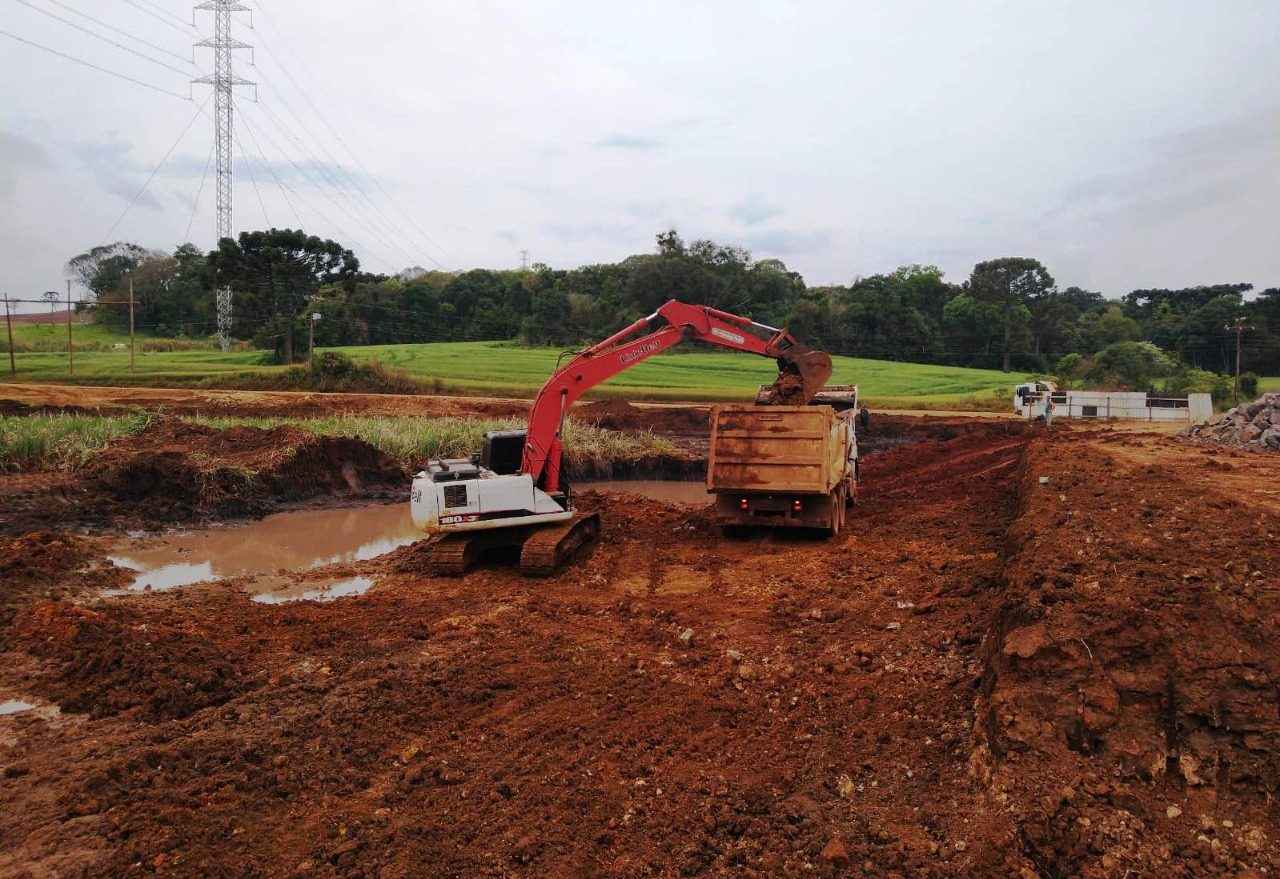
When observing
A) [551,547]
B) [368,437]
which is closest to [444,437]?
[368,437]

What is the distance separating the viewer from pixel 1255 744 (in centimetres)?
436

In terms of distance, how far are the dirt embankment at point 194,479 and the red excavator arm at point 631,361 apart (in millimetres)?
7453

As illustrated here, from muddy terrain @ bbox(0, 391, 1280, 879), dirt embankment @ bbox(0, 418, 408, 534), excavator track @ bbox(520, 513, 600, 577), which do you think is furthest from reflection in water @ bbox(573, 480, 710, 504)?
muddy terrain @ bbox(0, 391, 1280, 879)

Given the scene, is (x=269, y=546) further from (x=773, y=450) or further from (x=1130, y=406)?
(x=1130, y=406)

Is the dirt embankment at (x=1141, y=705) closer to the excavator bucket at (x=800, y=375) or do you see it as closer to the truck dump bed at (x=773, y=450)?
the truck dump bed at (x=773, y=450)

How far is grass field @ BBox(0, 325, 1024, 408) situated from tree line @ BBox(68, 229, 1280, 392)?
4567mm

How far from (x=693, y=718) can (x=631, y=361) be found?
6.49 m

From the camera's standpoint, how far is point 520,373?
4041cm

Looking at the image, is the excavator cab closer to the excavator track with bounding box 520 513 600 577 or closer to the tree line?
the excavator track with bounding box 520 513 600 577

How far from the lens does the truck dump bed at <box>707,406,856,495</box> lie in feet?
37.7

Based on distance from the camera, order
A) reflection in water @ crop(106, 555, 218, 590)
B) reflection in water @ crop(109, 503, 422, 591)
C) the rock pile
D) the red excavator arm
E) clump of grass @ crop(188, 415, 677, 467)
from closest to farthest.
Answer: the red excavator arm, reflection in water @ crop(106, 555, 218, 590), reflection in water @ crop(109, 503, 422, 591), the rock pile, clump of grass @ crop(188, 415, 677, 467)

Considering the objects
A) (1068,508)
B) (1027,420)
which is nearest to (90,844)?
(1068,508)

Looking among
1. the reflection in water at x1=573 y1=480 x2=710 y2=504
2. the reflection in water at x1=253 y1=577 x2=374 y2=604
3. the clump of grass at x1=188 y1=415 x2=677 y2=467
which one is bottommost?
the reflection in water at x1=253 y1=577 x2=374 y2=604

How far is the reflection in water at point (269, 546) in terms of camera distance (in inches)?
482
